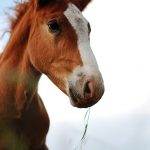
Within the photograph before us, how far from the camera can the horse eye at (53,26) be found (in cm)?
714

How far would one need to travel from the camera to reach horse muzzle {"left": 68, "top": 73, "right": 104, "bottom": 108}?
639 cm

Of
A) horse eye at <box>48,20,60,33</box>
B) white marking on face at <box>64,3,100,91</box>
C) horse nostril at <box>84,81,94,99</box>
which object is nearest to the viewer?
horse nostril at <box>84,81,94,99</box>

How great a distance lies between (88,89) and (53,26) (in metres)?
1.13

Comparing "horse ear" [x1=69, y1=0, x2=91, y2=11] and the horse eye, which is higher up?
the horse eye

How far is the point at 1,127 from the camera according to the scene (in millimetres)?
7711

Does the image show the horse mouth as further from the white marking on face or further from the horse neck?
the horse neck

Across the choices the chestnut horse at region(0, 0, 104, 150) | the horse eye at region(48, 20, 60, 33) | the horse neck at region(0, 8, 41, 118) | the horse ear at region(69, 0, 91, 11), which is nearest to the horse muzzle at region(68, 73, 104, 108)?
the chestnut horse at region(0, 0, 104, 150)

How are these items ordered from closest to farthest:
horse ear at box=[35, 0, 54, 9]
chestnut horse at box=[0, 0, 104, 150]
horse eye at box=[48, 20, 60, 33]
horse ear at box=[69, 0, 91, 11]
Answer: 1. chestnut horse at box=[0, 0, 104, 150]
2. horse eye at box=[48, 20, 60, 33]
3. horse ear at box=[35, 0, 54, 9]
4. horse ear at box=[69, 0, 91, 11]

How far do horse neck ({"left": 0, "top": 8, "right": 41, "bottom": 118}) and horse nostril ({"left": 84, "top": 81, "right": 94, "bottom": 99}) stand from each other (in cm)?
131

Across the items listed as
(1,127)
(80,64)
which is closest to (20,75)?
(1,127)

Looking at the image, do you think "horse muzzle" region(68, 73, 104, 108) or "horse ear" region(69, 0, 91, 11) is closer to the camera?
"horse muzzle" region(68, 73, 104, 108)

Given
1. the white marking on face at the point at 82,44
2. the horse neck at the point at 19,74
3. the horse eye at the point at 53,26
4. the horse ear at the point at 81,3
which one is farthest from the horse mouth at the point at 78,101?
the horse ear at the point at 81,3

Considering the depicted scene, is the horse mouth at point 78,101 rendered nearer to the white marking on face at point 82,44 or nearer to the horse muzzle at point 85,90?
the horse muzzle at point 85,90

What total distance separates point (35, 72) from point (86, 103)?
4.17 feet
